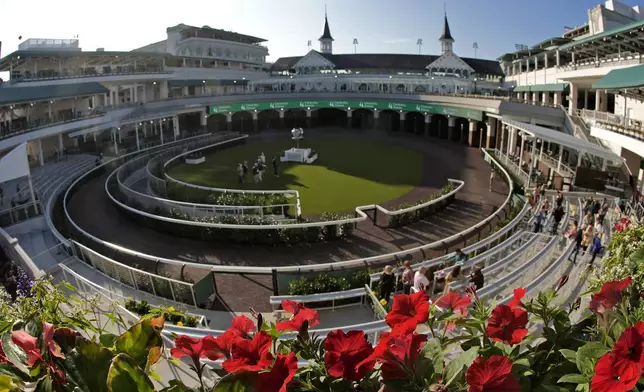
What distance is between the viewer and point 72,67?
40500 mm

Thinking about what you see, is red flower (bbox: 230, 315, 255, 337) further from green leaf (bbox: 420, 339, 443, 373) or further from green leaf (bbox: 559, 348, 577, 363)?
green leaf (bbox: 559, 348, 577, 363)

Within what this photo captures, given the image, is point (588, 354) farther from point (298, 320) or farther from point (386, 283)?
point (386, 283)

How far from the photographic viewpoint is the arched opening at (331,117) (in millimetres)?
53500

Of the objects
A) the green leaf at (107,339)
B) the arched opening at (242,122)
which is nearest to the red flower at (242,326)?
the green leaf at (107,339)

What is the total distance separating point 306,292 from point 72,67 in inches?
1512

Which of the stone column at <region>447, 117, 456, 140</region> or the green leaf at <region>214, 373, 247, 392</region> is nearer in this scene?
the green leaf at <region>214, 373, 247, 392</region>

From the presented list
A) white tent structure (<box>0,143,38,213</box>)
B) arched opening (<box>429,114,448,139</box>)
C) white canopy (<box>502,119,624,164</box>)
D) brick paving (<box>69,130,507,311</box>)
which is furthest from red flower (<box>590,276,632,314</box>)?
arched opening (<box>429,114,448,139</box>)

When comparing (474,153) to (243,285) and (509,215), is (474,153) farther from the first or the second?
(243,285)

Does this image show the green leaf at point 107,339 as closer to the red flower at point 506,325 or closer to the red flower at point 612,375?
the red flower at point 506,325

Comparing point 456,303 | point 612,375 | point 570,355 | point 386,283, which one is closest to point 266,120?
A: point 386,283

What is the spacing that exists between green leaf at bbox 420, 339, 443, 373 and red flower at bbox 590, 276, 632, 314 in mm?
1053

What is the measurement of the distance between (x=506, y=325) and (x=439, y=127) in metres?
45.3

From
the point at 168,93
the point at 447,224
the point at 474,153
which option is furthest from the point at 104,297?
the point at 168,93

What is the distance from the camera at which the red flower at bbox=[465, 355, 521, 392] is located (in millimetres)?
1985
